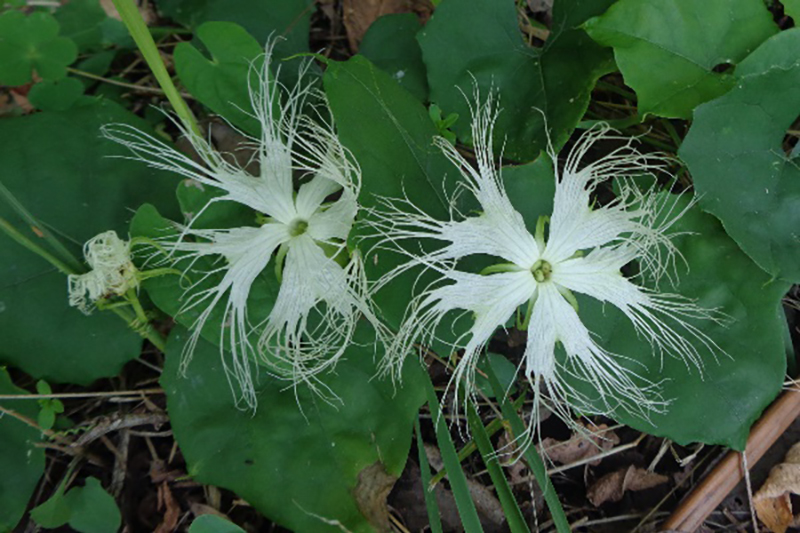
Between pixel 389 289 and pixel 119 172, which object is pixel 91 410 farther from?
pixel 389 289

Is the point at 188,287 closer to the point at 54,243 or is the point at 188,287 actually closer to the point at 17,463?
the point at 54,243

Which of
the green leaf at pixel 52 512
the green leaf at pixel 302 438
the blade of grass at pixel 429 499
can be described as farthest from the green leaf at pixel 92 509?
the blade of grass at pixel 429 499

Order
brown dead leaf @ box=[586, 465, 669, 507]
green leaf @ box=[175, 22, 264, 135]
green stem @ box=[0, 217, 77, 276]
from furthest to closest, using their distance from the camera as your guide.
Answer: brown dead leaf @ box=[586, 465, 669, 507]
green leaf @ box=[175, 22, 264, 135]
green stem @ box=[0, 217, 77, 276]

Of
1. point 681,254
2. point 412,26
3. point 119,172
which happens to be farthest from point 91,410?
point 681,254

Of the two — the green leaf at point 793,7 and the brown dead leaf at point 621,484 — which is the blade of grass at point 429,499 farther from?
the green leaf at point 793,7

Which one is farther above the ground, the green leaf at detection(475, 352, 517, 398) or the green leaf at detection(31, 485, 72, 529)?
the green leaf at detection(475, 352, 517, 398)

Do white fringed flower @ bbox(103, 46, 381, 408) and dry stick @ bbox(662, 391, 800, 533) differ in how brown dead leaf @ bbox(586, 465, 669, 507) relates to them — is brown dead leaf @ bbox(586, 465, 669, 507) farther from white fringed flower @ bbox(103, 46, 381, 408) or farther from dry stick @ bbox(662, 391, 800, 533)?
white fringed flower @ bbox(103, 46, 381, 408)

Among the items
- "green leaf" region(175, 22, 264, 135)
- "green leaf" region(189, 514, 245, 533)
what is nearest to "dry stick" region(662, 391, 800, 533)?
"green leaf" region(189, 514, 245, 533)
